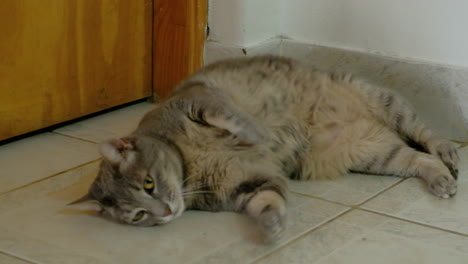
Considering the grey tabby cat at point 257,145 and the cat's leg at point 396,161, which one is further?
the cat's leg at point 396,161

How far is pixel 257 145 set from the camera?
2287mm

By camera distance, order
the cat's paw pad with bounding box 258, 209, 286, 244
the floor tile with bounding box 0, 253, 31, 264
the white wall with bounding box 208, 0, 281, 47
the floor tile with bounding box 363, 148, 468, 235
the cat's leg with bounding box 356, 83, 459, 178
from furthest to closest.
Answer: the white wall with bounding box 208, 0, 281, 47
the cat's leg with bounding box 356, 83, 459, 178
the floor tile with bounding box 363, 148, 468, 235
the cat's paw pad with bounding box 258, 209, 286, 244
the floor tile with bounding box 0, 253, 31, 264

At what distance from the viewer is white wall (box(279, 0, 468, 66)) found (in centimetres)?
264

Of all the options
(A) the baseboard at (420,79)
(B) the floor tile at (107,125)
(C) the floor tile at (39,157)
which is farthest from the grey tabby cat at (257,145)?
(B) the floor tile at (107,125)

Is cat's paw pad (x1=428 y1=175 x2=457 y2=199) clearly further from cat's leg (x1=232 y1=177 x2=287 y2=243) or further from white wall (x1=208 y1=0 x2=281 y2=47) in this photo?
white wall (x1=208 y1=0 x2=281 y2=47)

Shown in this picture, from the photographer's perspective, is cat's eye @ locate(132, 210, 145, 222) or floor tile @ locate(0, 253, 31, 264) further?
cat's eye @ locate(132, 210, 145, 222)

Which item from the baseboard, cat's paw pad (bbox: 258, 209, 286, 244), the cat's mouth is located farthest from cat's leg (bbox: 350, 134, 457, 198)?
the cat's mouth

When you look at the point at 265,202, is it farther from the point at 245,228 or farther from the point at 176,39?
the point at 176,39

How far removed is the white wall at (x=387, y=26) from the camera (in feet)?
8.66

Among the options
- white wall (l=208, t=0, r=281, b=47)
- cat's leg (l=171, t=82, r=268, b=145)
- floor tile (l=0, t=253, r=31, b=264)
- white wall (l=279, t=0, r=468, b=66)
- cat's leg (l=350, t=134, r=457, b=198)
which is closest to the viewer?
floor tile (l=0, t=253, r=31, b=264)

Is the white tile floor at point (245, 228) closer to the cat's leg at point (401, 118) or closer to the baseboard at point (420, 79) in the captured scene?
the cat's leg at point (401, 118)

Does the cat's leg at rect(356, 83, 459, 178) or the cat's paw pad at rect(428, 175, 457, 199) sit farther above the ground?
the cat's leg at rect(356, 83, 459, 178)

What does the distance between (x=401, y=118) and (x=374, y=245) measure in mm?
771

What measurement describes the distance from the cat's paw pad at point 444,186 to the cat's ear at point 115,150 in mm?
1004
